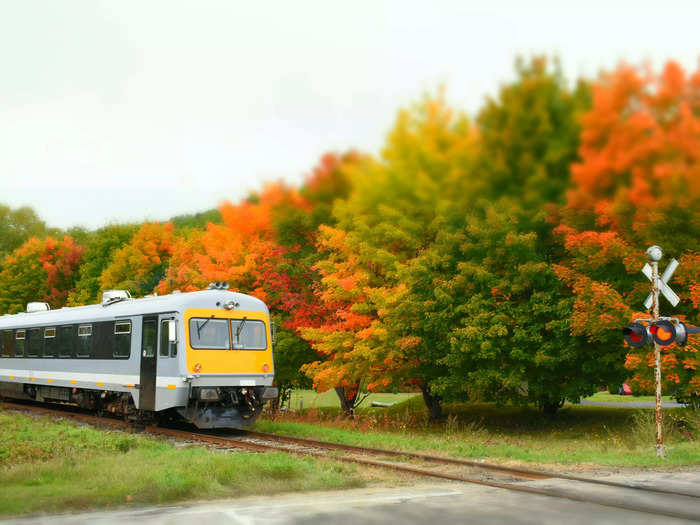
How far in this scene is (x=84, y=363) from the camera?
75.3 ft

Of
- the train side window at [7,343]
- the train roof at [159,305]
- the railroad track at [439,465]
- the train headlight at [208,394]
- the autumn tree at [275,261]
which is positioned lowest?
the railroad track at [439,465]

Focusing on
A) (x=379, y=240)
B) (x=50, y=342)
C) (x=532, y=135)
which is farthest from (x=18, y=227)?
(x=379, y=240)

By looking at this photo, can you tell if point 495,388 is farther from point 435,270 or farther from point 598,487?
point 598,487

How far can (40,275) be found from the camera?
74.9m

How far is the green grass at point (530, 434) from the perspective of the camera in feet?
48.3

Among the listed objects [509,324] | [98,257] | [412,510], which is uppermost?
[98,257]

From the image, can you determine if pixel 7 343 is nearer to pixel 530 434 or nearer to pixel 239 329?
pixel 239 329

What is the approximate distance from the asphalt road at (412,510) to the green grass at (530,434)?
3.70m

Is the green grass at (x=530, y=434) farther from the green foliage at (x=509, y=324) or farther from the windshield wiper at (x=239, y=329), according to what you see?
the windshield wiper at (x=239, y=329)

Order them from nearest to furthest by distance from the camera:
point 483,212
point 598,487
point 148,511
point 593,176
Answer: point 148,511
point 598,487
point 483,212
point 593,176

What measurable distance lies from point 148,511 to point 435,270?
51.7 ft

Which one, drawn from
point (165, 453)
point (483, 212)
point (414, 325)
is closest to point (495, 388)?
point (414, 325)

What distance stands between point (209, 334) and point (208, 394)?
1.57 metres

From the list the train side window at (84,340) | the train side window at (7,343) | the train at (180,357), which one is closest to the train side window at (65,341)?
the train at (180,357)
